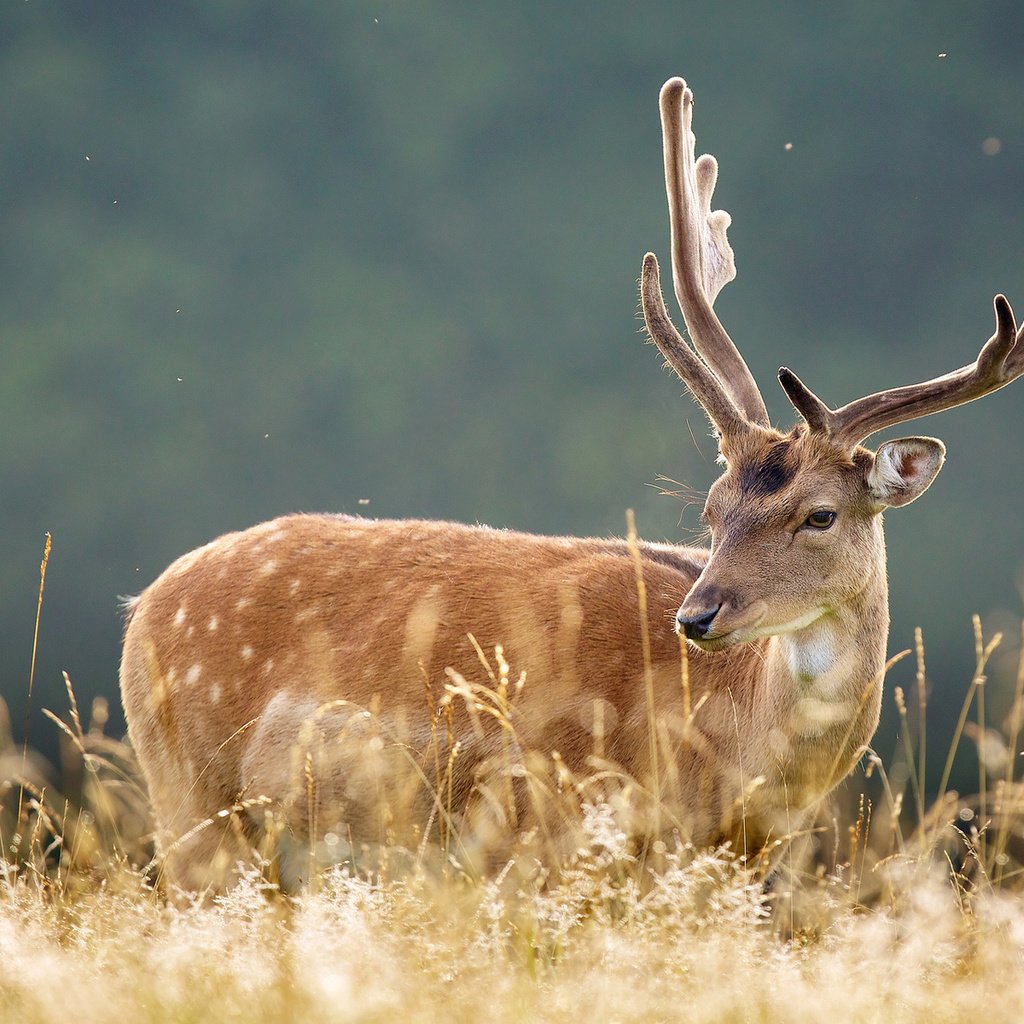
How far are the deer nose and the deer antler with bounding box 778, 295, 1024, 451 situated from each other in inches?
29.4

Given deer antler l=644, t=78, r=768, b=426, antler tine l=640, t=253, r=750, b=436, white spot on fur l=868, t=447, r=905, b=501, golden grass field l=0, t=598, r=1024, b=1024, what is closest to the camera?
golden grass field l=0, t=598, r=1024, b=1024

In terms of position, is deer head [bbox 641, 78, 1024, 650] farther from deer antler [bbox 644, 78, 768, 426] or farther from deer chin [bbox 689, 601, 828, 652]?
deer antler [bbox 644, 78, 768, 426]

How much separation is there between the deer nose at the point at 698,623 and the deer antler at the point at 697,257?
0.97 meters

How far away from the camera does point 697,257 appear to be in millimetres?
5109

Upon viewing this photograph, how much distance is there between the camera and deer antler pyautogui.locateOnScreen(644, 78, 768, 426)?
4.79 metres

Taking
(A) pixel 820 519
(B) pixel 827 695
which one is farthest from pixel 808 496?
(B) pixel 827 695

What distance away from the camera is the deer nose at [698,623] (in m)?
3.87

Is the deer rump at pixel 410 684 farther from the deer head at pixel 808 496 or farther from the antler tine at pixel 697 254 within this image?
the antler tine at pixel 697 254

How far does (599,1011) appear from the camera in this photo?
241 cm

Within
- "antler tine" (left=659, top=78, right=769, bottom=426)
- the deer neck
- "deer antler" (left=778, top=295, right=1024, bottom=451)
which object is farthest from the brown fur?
"antler tine" (left=659, top=78, right=769, bottom=426)

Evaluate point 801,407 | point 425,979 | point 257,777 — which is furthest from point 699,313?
point 425,979

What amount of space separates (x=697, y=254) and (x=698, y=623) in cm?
183

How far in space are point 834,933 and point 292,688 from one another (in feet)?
7.53

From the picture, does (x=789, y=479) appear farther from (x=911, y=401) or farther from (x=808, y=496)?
(x=911, y=401)
